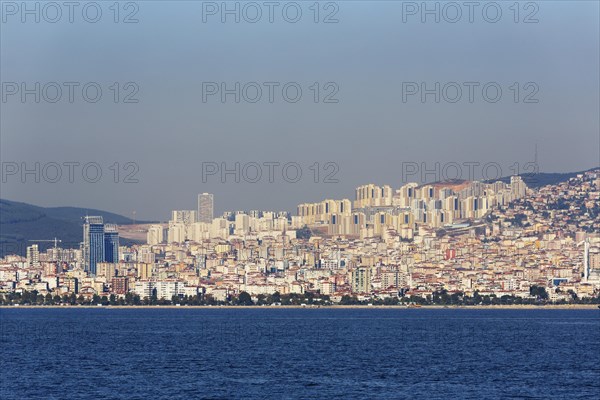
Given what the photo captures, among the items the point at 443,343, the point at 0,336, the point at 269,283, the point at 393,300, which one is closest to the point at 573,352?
the point at 443,343

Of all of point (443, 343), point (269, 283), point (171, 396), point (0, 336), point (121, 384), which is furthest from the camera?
point (269, 283)

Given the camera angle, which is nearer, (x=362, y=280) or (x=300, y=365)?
(x=300, y=365)

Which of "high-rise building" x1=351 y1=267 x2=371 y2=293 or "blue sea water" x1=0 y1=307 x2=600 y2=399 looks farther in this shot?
"high-rise building" x1=351 y1=267 x2=371 y2=293

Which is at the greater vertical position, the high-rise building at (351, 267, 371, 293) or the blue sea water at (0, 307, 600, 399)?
the high-rise building at (351, 267, 371, 293)

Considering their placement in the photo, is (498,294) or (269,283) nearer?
(498,294)

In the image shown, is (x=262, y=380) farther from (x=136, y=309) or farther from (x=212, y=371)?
(x=136, y=309)

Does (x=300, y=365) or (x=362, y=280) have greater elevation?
(x=362, y=280)

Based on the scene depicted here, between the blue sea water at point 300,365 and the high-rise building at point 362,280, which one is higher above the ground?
the high-rise building at point 362,280

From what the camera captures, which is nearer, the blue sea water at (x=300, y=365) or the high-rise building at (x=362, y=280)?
the blue sea water at (x=300, y=365)
